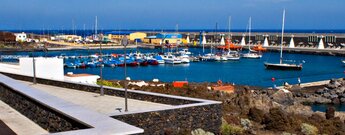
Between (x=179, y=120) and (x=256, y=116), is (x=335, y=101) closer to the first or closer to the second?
(x=256, y=116)

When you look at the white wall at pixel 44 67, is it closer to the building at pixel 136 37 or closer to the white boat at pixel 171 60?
the white boat at pixel 171 60

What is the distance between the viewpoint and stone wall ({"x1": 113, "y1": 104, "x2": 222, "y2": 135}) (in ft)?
26.3

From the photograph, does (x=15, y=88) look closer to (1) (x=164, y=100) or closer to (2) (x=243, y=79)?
(1) (x=164, y=100)

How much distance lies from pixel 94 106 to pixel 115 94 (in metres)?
1.66

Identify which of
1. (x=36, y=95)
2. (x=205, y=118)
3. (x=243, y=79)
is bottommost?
(x=243, y=79)

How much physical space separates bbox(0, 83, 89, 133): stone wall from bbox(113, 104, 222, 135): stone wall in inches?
49.3

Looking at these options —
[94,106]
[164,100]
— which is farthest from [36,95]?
[164,100]

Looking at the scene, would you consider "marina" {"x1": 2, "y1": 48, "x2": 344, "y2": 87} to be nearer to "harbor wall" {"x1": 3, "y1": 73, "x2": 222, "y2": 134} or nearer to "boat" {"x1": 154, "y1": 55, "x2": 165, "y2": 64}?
"boat" {"x1": 154, "y1": 55, "x2": 165, "y2": 64}

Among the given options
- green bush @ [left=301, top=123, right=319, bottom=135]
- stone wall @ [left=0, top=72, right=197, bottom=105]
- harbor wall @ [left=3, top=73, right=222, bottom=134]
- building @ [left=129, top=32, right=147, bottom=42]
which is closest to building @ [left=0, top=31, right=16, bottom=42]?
building @ [left=129, top=32, right=147, bottom=42]

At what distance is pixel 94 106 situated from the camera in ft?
33.2

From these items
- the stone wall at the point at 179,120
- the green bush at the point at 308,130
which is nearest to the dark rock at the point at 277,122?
the green bush at the point at 308,130

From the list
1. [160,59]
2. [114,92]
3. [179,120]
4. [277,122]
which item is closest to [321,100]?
[277,122]

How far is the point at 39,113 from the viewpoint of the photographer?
7.38 metres

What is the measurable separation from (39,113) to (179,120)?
276 cm
